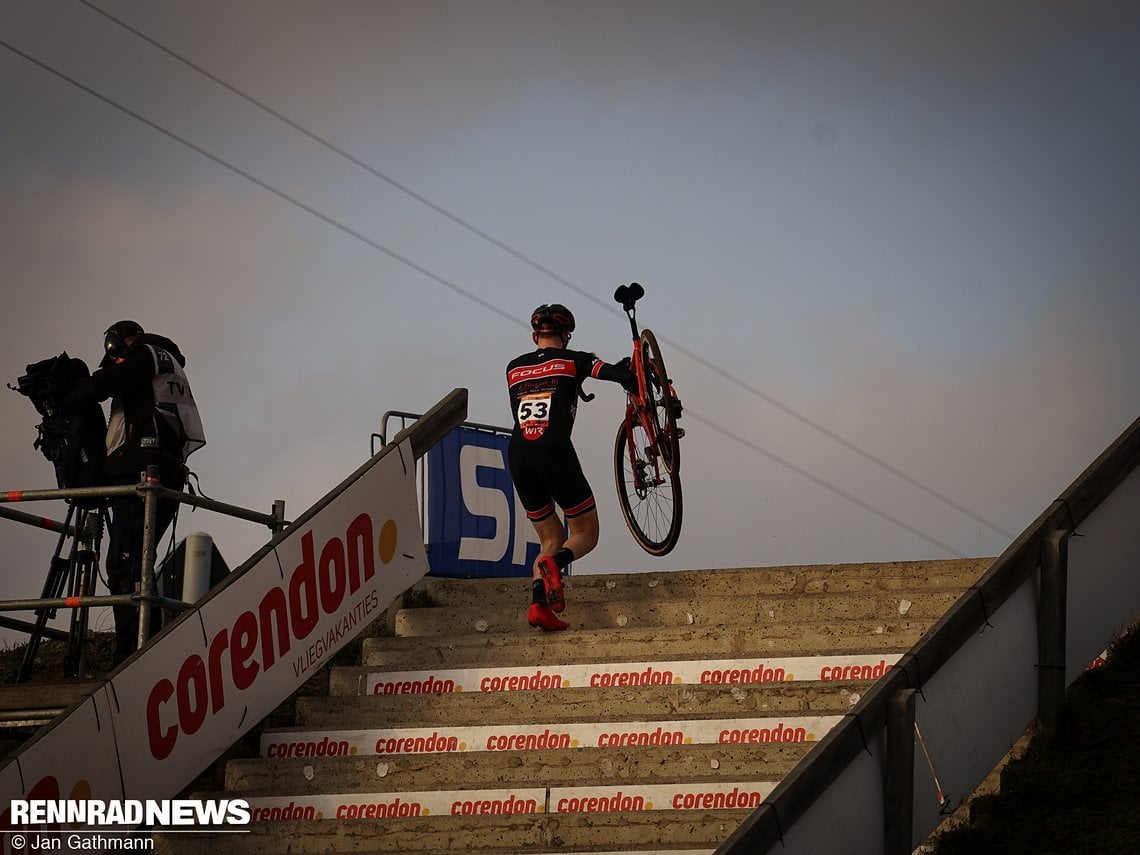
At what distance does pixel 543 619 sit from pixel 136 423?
113 inches

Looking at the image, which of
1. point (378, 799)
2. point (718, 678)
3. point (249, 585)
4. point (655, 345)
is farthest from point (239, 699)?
point (655, 345)

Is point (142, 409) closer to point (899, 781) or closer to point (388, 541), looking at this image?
point (388, 541)

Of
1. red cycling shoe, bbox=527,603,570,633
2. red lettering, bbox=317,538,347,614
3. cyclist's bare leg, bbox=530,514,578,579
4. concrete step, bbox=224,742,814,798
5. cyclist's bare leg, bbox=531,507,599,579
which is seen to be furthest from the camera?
cyclist's bare leg, bbox=530,514,578,579

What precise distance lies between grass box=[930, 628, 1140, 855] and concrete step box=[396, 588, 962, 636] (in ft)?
7.29

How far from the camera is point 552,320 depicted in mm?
10688

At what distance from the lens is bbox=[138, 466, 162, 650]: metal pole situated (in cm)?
864

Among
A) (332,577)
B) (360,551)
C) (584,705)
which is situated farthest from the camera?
(360,551)

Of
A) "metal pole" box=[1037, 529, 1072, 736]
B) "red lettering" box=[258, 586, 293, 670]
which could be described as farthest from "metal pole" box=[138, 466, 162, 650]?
"metal pole" box=[1037, 529, 1072, 736]

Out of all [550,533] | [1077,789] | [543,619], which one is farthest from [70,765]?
[1077,789]

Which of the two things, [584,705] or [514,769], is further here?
[584,705]

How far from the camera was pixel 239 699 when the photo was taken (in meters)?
8.73

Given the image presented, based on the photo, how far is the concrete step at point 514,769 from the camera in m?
7.78

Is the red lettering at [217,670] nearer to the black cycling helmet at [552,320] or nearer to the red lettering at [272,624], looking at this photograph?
the red lettering at [272,624]

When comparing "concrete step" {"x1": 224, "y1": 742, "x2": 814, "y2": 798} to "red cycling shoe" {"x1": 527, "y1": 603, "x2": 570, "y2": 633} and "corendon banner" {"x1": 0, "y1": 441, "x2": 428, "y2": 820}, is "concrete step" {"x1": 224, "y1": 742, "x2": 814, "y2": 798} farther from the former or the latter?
"red cycling shoe" {"x1": 527, "y1": 603, "x2": 570, "y2": 633}
